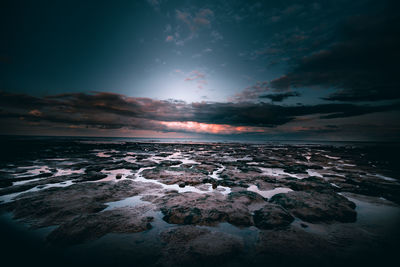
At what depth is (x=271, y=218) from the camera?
5719mm

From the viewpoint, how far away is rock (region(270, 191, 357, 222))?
5996 mm

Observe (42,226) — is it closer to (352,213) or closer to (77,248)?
(77,248)

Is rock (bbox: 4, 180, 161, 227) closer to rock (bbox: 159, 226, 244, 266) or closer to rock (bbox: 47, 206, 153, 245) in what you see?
rock (bbox: 47, 206, 153, 245)

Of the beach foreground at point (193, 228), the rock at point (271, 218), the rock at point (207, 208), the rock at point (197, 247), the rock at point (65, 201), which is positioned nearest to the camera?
the rock at point (197, 247)

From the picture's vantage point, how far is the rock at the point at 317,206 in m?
6.00

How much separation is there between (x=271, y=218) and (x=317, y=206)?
2.52 m

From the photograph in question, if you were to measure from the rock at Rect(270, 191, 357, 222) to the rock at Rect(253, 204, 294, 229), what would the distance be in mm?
764

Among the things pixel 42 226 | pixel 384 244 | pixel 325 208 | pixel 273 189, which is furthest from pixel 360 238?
pixel 42 226

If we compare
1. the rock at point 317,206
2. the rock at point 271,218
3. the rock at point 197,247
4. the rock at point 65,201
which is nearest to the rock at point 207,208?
the rock at point 271,218

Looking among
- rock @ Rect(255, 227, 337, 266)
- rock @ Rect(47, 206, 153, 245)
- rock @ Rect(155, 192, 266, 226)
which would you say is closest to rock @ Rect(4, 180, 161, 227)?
rock @ Rect(47, 206, 153, 245)

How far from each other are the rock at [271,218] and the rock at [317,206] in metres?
0.76

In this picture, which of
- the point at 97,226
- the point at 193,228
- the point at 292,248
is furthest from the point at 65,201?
the point at 292,248

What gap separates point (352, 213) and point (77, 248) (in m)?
10.1

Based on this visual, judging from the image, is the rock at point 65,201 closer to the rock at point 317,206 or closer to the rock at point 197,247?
the rock at point 197,247
